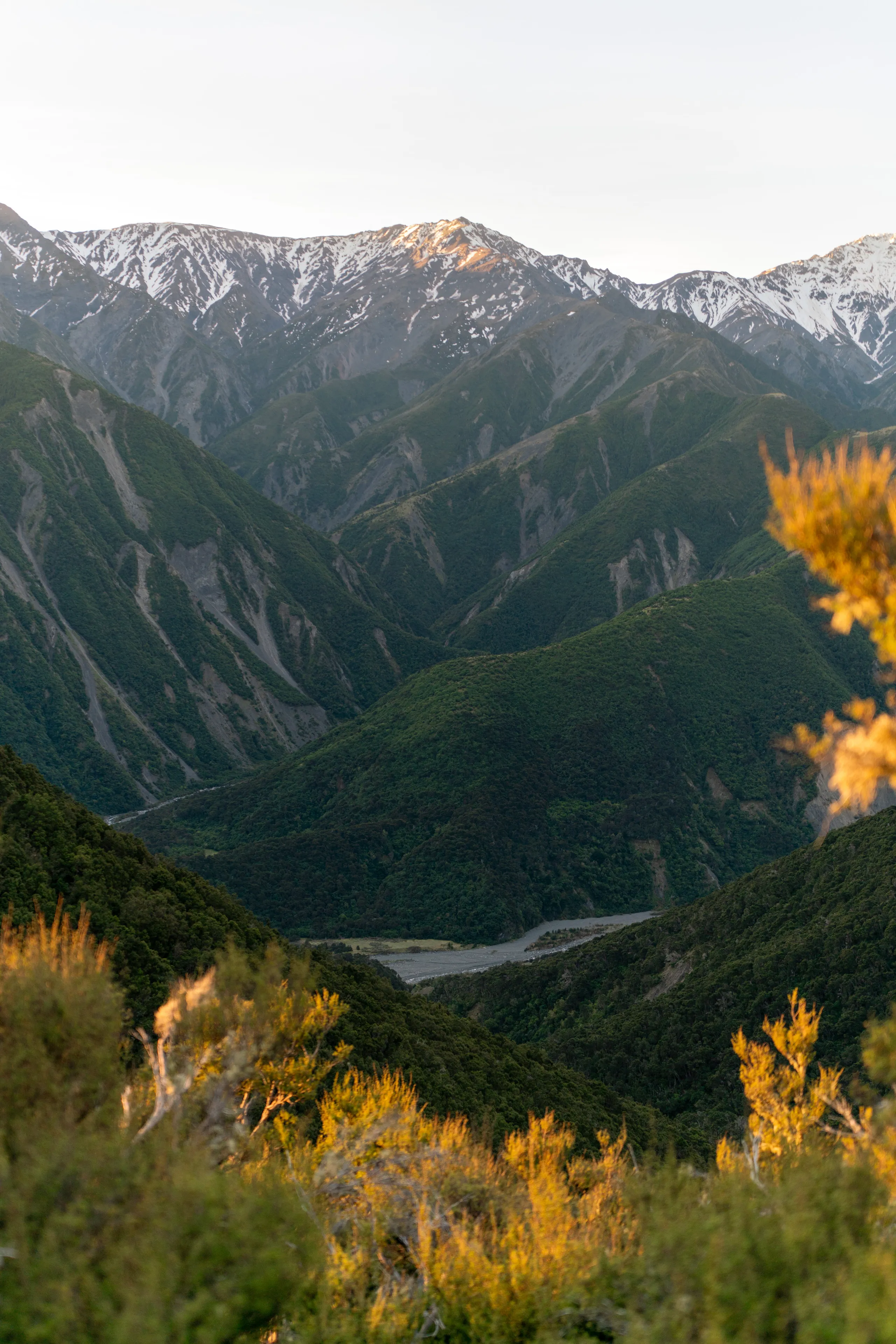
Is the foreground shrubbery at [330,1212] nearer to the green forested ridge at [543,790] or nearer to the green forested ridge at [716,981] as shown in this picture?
the green forested ridge at [716,981]

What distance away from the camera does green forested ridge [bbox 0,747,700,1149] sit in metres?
35.0

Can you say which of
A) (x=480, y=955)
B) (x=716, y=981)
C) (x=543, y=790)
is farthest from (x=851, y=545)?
(x=543, y=790)

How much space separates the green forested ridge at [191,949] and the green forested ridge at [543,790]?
2527 inches

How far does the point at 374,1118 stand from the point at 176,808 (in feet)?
428

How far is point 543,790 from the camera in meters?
131

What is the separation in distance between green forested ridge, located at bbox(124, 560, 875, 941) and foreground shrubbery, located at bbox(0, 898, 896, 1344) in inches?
3522

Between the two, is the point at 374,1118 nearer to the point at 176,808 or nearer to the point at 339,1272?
the point at 339,1272

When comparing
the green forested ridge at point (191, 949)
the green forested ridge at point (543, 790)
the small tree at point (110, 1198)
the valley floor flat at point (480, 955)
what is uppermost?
the small tree at point (110, 1198)

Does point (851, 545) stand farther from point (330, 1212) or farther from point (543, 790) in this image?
point (543, 790)

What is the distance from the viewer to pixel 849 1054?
4906 centimetres

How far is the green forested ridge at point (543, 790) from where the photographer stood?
386 ft

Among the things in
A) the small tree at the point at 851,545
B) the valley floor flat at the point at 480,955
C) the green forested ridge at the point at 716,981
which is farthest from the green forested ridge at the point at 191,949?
the valley floor flat at the point at 480,955

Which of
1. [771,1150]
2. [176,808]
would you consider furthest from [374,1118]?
[176,808]

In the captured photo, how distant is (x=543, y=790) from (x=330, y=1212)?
11153cm
